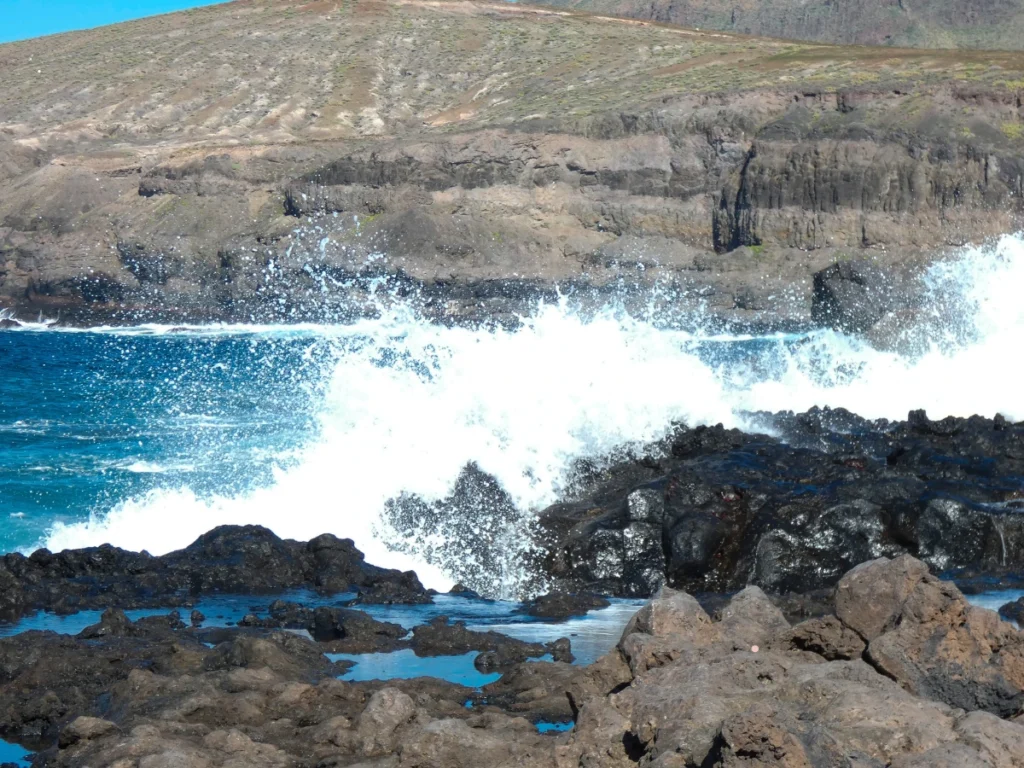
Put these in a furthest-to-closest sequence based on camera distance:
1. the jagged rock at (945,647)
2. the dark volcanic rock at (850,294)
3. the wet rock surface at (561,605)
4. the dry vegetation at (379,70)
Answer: the dry vegetation at (379,70) < the dark volcanic rock at (850,294) < the wet rock surface at (561,605) < the jagged rock at (945,647)

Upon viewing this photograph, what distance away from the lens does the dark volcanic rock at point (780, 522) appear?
1057 cm

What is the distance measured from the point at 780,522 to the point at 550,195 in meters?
57.7

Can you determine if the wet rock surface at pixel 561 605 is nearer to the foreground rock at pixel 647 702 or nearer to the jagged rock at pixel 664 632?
the foreground rock at pixel 647 702

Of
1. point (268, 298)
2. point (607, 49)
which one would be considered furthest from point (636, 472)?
point (607, 49)

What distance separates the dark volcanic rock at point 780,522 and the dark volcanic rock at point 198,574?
160 cm

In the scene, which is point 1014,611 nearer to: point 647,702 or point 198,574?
point 647,702

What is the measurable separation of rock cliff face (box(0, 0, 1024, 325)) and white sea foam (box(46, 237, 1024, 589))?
129ft

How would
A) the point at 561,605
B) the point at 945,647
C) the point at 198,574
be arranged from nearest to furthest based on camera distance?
the point at 945,647, the point at 561,605, the point at 198,574

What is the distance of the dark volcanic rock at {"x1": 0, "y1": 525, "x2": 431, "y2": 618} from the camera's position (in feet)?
31.8

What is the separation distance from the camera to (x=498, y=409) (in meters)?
14.8

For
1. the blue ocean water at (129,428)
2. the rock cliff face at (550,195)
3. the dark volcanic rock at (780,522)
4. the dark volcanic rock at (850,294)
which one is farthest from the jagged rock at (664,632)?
the rock cliff face at (550,195)

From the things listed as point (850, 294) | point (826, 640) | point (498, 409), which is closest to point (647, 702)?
point (826, 640)

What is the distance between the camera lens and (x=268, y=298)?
2576 inches

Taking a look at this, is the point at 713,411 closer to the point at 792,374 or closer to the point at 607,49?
the point at 792,374
